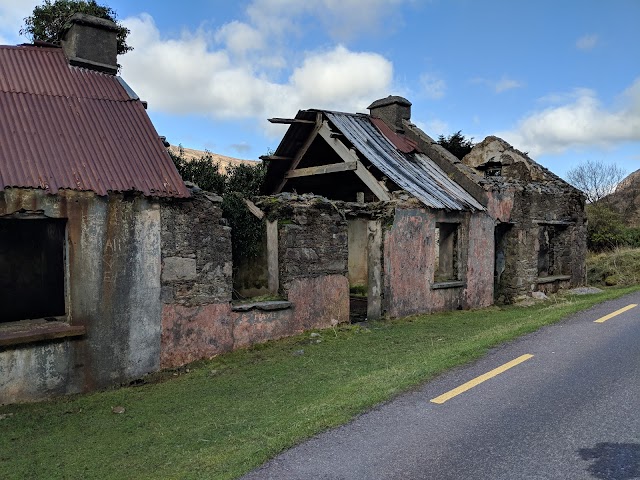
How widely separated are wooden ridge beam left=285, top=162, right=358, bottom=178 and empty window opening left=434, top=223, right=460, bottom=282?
2929mm

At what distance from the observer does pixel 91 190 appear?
7754 mm

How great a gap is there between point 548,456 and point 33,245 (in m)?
10.9

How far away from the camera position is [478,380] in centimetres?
607

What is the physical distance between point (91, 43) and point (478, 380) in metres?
8.96

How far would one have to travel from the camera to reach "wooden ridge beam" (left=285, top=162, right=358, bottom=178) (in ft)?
45.9

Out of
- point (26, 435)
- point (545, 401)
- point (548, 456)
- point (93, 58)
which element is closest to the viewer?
point (548, 456)

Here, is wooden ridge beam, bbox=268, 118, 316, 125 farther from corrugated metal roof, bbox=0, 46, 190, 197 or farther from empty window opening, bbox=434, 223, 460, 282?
corrugated metal roof, bbox=0, 46, 190, 197

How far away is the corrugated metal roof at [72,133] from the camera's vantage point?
7.73 m

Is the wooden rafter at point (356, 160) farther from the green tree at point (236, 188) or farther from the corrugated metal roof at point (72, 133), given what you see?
the corrugated metal roof at point (72, 133)

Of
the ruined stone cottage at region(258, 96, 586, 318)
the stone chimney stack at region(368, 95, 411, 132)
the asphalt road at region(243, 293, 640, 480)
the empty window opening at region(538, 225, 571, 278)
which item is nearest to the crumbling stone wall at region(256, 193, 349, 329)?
the ruined stone cottage at region(258, 96, 586, 318)

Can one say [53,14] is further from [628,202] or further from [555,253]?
[628,202]

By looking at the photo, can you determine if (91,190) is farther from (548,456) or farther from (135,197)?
(548,456)

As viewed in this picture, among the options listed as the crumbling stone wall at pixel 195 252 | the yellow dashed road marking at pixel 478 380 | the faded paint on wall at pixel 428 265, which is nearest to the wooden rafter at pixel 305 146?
the faded paint on wall at pixel 428 265

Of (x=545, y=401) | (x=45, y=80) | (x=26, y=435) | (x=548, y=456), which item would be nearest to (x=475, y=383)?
(x=545, y=401)
